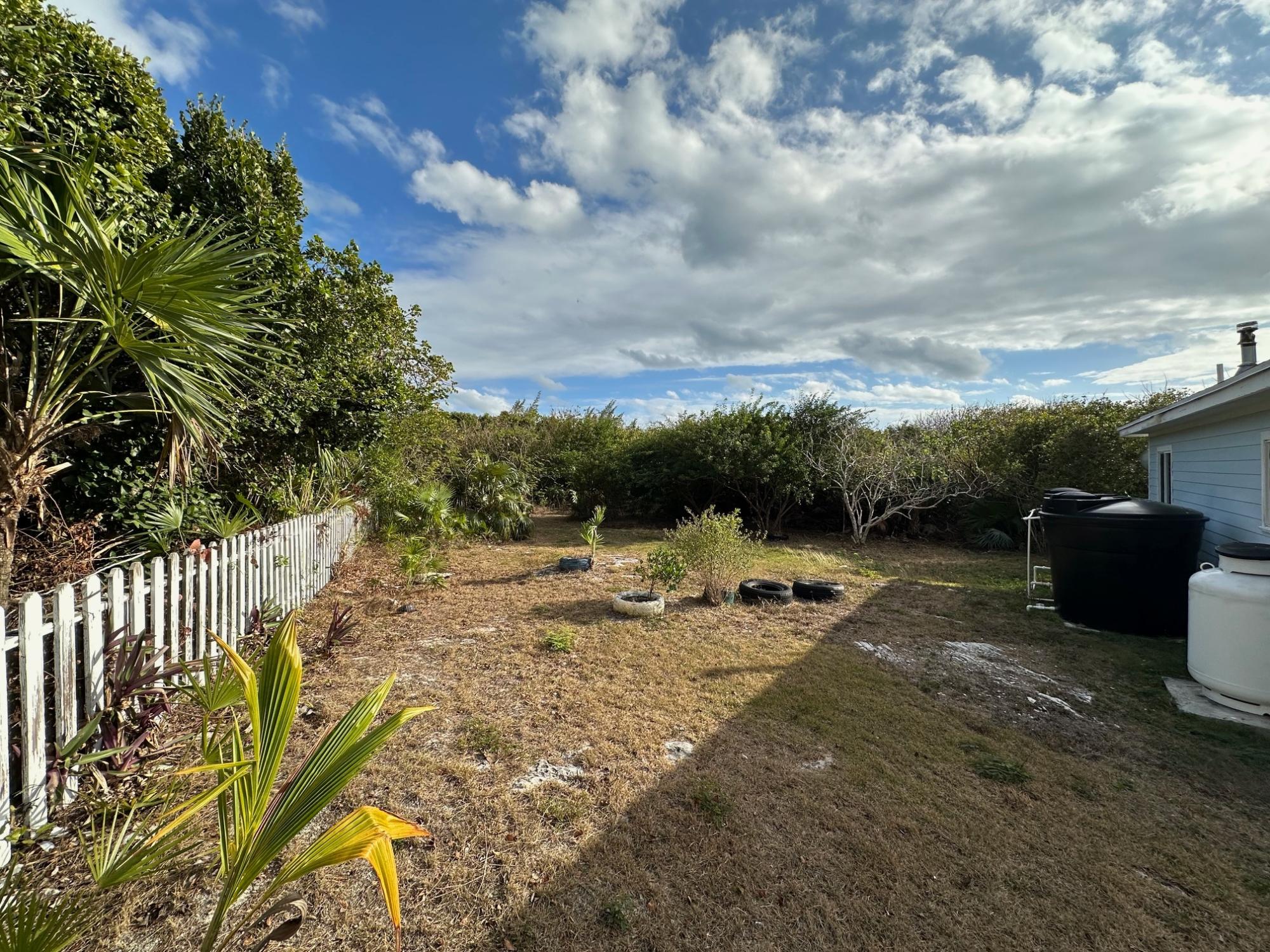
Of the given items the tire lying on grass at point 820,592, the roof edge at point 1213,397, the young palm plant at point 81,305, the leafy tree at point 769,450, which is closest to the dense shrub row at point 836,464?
the leafy tree at point 769,450

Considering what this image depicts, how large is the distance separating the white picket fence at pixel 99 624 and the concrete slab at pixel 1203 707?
6.20m

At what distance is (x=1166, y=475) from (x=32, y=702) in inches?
466

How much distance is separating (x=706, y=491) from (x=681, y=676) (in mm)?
9020

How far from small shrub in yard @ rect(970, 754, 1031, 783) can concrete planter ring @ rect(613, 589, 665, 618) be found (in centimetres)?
301

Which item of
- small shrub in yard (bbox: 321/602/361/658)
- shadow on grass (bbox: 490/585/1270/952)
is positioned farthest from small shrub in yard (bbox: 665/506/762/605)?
small shrub in yard (bbox: 321/602/361/658)

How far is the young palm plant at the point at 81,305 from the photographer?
237 cm

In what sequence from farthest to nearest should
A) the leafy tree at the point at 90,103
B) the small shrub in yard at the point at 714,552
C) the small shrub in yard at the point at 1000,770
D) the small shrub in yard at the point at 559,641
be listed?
the small shrub in yard at the point at 714,552
the small shrub in yard at the point at 559,641
the leafy tree at the point at 90,103
the small shrub in yard at the point at 1000,770

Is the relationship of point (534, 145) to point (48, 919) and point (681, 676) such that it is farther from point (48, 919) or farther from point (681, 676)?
point (48, 919)

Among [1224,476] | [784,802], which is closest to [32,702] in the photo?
[784,802]

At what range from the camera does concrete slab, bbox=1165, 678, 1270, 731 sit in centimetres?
341

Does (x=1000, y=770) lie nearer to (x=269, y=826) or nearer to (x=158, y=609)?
(x=269, y=826)

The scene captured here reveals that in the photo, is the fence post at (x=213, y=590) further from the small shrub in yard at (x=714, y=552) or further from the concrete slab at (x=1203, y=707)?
the concrete slab at (x=1203, y=707)

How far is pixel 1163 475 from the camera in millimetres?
7902

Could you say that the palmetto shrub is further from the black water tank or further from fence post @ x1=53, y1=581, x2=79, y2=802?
the black water tank
